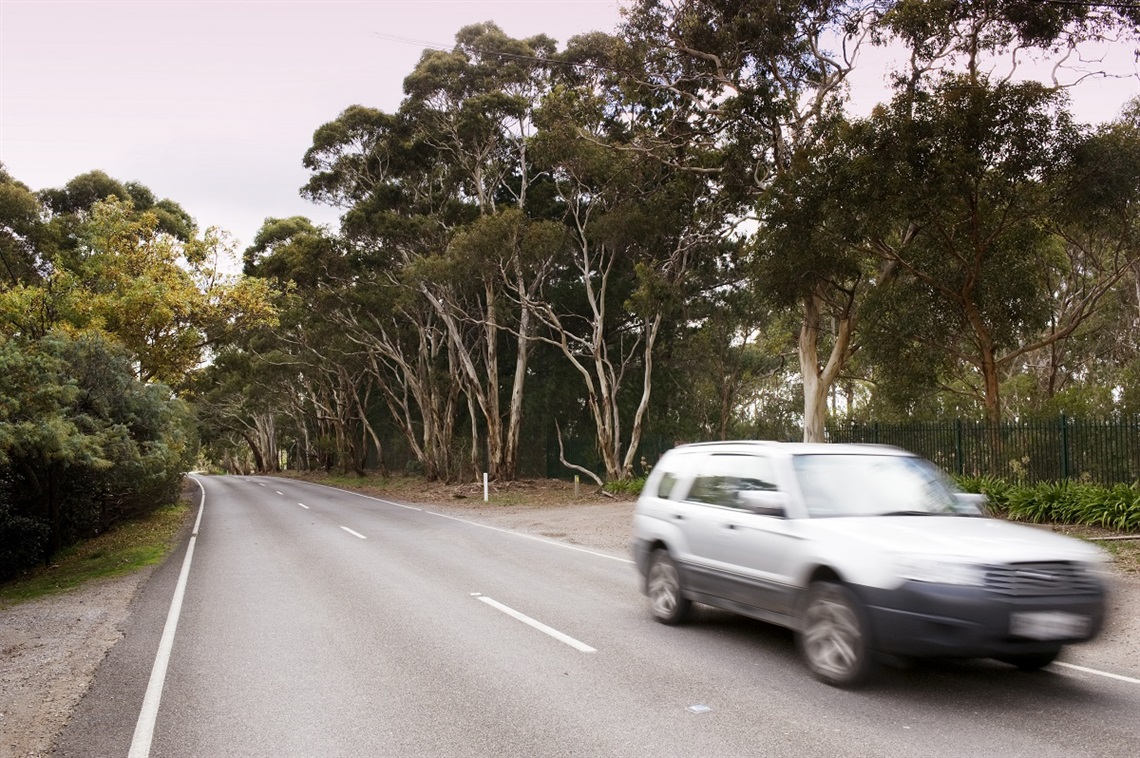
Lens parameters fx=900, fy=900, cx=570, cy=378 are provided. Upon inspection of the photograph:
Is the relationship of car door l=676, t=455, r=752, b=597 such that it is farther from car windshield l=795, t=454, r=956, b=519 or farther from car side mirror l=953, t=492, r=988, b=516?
car side mirror l=953, t=492, r=988, b=516

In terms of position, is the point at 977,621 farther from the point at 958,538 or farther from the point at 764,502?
the point at 764,502

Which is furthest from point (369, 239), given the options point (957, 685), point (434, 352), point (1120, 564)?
point (957, 685)

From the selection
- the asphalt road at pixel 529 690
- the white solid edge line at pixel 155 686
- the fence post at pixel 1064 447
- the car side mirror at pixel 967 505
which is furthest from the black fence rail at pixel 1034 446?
the white solid edge line at pixel 155 686

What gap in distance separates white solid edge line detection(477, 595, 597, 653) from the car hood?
2313 millimetres

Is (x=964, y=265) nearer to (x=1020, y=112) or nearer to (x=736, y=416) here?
(x=1020, y=112)

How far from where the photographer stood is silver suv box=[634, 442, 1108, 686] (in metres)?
5.60

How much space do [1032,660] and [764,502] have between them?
216cm

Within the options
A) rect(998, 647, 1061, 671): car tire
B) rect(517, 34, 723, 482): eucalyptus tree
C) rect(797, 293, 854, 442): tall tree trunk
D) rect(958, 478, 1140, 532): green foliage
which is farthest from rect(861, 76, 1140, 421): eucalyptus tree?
rect(998, 647, 1061, 671): car tire

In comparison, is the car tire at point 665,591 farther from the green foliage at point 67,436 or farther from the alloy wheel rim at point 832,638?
the green foliage at point 67,436

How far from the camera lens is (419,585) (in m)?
11.3

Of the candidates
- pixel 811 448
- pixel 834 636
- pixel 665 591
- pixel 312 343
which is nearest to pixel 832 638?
pixel 834 636

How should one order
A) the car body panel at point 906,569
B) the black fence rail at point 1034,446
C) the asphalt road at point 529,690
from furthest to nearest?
the black fence rail at point 1034,446 → the car body panel at point 906,569 → the asphalt road at point 529,690

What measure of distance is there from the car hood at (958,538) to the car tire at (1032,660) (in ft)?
2.67

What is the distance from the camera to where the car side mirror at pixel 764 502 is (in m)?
6.93
